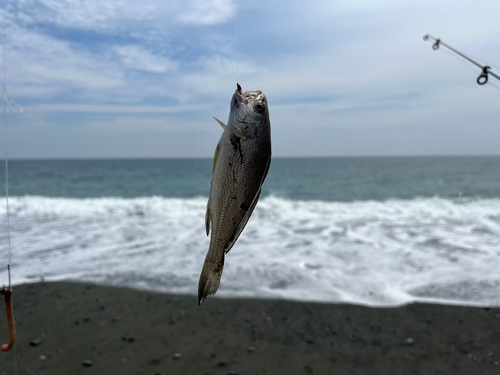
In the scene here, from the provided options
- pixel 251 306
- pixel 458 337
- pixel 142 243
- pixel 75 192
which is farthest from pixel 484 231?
pixel 75 192

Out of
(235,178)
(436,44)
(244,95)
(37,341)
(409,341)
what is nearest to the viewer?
(235,178)

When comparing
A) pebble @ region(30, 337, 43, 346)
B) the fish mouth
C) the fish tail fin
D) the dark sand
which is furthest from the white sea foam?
the fish mouth

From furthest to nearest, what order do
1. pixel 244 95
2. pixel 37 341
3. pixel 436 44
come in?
pixel 436 44
pixel 37 341
pixel 244 95

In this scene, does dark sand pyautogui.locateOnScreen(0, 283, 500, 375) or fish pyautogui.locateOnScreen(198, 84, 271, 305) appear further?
dark sand pyautogui.locateOnScreen(0, 283, 500, 375)

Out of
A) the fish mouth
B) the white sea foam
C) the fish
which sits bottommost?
the white sea foam

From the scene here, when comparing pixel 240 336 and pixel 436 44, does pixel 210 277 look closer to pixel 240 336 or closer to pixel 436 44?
pixel 240 336

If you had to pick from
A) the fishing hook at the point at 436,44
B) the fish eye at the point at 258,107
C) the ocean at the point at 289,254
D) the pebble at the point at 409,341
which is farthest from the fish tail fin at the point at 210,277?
the fishing hook at the point at 436,44

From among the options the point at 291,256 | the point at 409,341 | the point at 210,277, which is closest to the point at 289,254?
the point at 291,256

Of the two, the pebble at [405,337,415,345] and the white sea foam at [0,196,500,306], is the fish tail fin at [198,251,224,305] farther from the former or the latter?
the white sea foam at [0,196,500,306]
